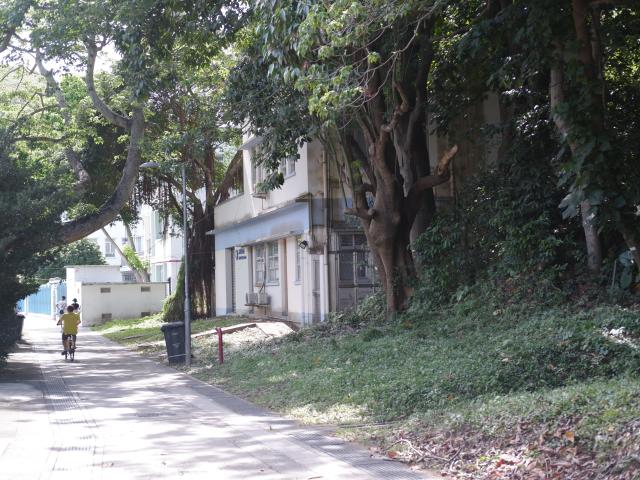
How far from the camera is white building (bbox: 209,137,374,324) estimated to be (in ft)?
76.4

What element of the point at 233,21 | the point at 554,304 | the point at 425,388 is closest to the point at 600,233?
the point at 554,304

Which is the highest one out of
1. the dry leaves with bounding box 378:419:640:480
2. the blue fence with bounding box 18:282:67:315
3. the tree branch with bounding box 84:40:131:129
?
the tree branch with bounding box 84:40:131:129

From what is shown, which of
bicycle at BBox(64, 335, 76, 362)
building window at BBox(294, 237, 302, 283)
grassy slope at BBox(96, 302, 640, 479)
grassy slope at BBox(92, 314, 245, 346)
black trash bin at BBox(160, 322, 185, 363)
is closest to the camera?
grassy slope at BBox(96, 302, 640, 479)

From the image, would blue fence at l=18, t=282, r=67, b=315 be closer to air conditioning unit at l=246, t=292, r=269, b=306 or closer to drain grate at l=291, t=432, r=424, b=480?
air conditioning unit at l=246, t=292, r=269, b=306

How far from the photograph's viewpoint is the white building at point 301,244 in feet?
76.4

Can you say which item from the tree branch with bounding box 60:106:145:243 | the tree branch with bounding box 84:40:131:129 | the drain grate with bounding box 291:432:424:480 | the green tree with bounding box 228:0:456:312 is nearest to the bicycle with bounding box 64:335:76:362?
the tree branch with bounding box 60:106:145:243

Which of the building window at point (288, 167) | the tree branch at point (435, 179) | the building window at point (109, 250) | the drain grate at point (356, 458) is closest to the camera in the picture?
the drain grate at point (356, 458)

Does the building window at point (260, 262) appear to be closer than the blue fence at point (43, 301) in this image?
Yes

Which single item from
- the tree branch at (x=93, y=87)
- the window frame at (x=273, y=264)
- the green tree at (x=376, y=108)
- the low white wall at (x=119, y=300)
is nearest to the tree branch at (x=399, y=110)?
the green tree at (x=376, y=108)

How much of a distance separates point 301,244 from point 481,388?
546 inches

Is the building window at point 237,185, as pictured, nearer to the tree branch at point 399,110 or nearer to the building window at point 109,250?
the tree branch at point 399,110

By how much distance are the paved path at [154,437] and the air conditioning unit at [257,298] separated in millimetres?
10581

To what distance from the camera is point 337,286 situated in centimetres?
2322

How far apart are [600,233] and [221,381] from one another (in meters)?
7.82
